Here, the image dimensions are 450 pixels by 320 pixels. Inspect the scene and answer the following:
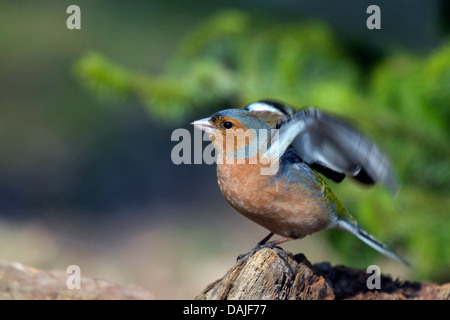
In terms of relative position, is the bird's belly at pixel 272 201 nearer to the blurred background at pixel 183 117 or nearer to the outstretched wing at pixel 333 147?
the outstretched wing at pixel 333 147

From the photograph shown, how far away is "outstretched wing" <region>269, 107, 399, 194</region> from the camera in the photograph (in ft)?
6.24

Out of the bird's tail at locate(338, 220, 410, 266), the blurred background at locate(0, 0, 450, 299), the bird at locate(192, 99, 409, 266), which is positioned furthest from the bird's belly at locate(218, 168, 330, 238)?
the blurred background at locate(0, 0, 450, 299)

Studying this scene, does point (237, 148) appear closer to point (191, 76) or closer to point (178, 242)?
point (191, 76)

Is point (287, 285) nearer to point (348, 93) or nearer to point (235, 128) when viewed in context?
point (235, 128)

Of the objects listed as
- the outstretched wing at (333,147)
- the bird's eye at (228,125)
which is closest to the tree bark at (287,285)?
the outstretched wing at (333,147)

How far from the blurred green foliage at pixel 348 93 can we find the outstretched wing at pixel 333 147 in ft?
2.01

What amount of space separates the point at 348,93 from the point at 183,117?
Answer: 884mm

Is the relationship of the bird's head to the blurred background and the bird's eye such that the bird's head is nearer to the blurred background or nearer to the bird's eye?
the bird's eye

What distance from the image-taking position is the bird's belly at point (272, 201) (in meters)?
2.23

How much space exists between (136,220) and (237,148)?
3500 mm

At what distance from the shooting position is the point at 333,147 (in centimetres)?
222

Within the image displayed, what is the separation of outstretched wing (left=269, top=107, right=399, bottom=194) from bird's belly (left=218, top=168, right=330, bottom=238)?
142 mm

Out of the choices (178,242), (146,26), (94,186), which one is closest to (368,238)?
(178,242)

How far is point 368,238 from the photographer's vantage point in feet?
8.49
